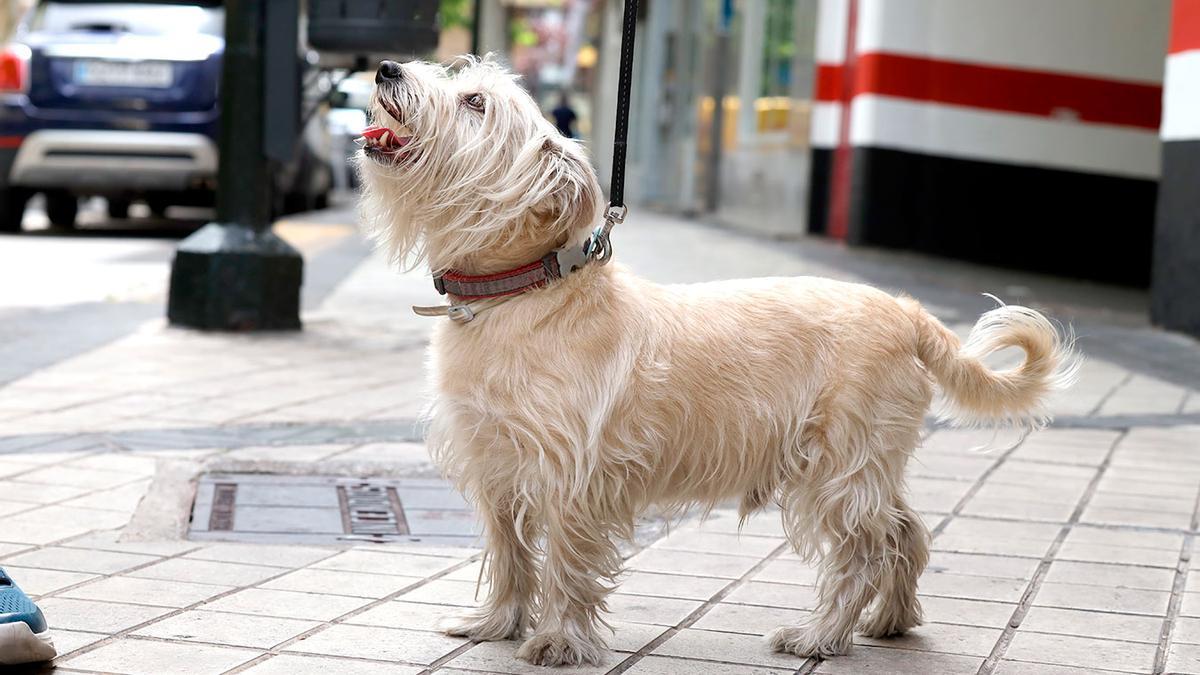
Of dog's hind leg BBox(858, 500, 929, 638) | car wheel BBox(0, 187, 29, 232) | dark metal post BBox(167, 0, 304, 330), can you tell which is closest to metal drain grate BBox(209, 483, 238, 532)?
dog's hind leg BBox(858, 500, 929, 638)

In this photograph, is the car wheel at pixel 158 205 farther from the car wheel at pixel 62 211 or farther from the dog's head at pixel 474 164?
the dog's head at pixel 474 164

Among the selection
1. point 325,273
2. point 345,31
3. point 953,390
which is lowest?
point 325,273

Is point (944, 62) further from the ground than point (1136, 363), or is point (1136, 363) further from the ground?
point (944, 62)

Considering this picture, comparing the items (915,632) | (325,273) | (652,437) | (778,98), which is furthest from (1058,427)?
(778,98)

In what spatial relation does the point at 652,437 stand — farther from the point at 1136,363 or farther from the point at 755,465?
the point at 1136,363

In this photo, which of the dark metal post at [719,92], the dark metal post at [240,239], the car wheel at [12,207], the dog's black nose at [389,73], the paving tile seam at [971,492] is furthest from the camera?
the dark metal post at [719,92]

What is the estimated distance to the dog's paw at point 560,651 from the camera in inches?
141

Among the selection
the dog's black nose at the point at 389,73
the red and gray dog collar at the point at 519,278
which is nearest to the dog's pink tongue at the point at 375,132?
the dog's black nose at the point at 389,73

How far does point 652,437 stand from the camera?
3.60 metres

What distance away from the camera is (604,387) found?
140 inches

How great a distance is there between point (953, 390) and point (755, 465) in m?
0.57

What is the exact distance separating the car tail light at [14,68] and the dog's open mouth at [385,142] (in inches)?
435

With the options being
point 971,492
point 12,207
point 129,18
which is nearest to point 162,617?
point 971,492

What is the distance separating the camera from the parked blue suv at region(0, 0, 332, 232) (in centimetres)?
1346
